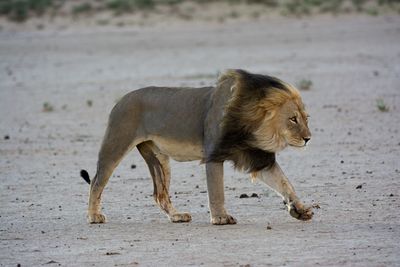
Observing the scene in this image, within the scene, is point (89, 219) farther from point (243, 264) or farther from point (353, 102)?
point (353, 102)

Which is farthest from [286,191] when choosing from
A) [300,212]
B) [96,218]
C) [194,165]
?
[194,165]

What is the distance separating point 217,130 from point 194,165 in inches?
155

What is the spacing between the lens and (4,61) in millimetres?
25953

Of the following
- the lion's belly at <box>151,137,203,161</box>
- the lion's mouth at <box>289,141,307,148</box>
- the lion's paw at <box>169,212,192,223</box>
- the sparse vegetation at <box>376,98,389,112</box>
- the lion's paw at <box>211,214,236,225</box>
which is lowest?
the sparse vegetation at <box>376,98,389,112</box>

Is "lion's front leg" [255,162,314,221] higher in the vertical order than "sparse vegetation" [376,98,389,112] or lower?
higher

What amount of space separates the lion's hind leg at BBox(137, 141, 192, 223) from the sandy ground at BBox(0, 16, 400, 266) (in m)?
0.14

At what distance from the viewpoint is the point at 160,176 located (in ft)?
31.7

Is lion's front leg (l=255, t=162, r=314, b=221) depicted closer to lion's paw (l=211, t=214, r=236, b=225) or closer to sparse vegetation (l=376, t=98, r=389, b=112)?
A: lion's paw (l=211, t=214, r=236, b=225)

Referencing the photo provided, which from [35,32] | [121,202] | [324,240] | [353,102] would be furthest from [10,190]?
[35,32]

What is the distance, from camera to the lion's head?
8.77 m

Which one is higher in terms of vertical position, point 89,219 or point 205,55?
point 89,219

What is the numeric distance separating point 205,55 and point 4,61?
4.63 meters

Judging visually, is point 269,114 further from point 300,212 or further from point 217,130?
point 300,212

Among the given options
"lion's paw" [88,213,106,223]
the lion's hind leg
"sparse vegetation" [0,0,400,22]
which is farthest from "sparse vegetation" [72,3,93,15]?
"lion's paw" [88,213,106,223]
